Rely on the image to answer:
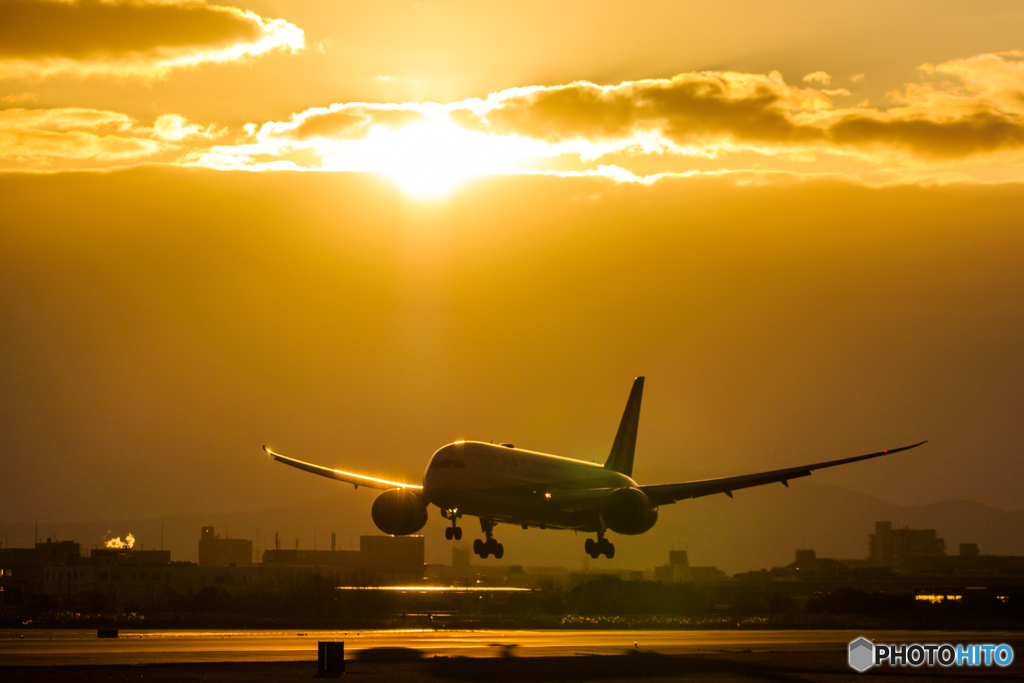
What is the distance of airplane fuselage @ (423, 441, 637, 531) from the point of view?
193 feet

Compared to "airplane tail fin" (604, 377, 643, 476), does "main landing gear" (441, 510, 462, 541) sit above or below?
below

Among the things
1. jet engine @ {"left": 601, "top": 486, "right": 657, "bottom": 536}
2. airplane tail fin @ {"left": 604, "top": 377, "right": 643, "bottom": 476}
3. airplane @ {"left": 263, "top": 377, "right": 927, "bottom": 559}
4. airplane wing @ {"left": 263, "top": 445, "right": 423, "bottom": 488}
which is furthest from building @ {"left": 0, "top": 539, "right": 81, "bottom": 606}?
jet engine @ {"left": 601, "top": 486, "right": 657, "bottom": 536}

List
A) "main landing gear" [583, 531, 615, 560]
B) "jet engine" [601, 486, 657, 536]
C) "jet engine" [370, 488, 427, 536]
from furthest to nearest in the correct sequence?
"main landing gear" [583, 531, 615, 560], "jet engine" [370, 488, 427, 536], "jet engine" [601, 486, 657, 536]

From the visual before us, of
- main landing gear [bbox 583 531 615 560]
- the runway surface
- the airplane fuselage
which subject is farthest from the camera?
main landing gear [bbox 583 531 615 560]

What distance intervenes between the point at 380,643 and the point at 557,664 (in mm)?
15265

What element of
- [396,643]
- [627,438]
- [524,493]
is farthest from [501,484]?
[627,438]

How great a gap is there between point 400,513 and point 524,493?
8616 mm

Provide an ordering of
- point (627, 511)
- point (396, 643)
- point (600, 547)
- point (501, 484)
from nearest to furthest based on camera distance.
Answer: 1. point (396, 643)
2. point (501, 484)
3. point (627, 511)
4. point (600, 547)

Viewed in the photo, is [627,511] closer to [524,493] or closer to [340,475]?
[524,493]

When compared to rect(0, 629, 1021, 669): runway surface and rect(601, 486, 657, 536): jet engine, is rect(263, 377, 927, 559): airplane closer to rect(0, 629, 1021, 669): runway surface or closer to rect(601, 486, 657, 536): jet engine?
rect(601, 486, 657, 536): jet engine

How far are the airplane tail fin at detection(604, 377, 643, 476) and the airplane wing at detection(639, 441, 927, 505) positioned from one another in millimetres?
11761

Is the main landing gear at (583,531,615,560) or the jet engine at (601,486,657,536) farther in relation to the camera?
the main landing gear at (583,531,615,560)

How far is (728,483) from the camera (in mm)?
65625

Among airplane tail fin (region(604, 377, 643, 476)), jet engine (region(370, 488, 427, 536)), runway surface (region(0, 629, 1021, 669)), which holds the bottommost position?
runway surface (region(0, 629, 1021, 669))
